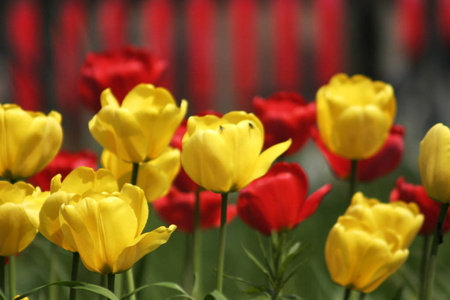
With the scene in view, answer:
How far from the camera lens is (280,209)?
2.70 feet

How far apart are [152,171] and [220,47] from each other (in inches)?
164

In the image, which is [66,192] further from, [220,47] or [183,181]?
[220,47]

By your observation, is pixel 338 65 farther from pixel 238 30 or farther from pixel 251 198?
pixel 251 198

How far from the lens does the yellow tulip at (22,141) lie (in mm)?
727

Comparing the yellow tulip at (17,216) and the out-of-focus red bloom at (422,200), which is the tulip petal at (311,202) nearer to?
the out-of-focus red bloom at (422,200)

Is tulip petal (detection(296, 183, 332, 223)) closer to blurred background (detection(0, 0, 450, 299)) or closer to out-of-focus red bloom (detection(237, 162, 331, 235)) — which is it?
out-of-focus red bloom (detection(237, 162, 331, 235))

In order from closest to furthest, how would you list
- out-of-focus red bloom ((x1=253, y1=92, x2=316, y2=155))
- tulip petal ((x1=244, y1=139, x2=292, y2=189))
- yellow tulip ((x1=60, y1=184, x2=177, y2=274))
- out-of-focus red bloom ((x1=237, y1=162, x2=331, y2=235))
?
yellow tulip ((x1=60, y1=184, x2=177, y2=274)) → tulip petal ((x1=244, y1=139, x2=292, y2=189)) → out-of-focus red bloom ((x1=237, y1=162, x2=331, y2=235)) → out-of-focus red bloom ((x1=253, y1=92, x2=316, y2=155))

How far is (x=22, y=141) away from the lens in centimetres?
73

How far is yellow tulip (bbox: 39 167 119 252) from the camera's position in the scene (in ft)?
2.01

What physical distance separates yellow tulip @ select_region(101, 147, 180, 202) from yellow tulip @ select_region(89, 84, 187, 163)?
0.12 ft

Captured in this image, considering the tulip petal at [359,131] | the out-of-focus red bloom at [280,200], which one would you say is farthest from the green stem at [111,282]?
the tulip petal at [359,131]

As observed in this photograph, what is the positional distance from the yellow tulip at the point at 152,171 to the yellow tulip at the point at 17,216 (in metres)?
0.13

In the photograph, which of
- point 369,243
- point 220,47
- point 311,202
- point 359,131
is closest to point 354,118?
point 359,131

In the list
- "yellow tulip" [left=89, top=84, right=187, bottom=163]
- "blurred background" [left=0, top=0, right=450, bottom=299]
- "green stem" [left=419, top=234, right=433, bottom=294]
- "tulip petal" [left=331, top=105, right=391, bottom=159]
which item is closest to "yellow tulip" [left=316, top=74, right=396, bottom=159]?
"tulip petal" [left=331, top=105, right=391, bottom=159]
